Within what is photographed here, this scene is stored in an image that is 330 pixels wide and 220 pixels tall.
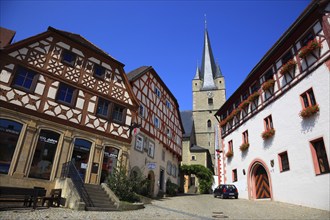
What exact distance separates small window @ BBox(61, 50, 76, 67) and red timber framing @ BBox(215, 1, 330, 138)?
13476 millimetres

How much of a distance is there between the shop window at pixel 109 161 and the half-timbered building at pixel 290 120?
10403mm

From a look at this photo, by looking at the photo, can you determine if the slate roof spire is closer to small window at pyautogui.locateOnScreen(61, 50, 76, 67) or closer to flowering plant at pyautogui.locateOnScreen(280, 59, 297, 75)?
flowering plant at pyautogui.locateOnScreen(280, 59, 297, 75)

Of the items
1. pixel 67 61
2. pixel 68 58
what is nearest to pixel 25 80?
pixel 67 61

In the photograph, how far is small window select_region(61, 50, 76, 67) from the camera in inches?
577

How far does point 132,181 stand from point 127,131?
4.42m

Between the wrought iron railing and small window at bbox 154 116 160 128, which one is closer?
the wrought iron railing

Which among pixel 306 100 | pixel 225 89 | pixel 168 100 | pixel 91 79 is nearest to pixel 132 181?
pixel 91 79

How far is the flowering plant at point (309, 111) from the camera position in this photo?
12137 mm

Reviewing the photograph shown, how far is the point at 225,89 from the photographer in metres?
54.0

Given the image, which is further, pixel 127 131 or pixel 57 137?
pixel 127 131

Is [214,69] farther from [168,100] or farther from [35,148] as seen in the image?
[35,148]

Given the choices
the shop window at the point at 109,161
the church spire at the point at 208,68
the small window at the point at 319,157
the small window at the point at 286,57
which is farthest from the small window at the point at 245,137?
the church spire at the point at 208,68

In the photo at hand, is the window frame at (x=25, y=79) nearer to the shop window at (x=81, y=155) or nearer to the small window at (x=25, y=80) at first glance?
the small window at (x=25, y=80)

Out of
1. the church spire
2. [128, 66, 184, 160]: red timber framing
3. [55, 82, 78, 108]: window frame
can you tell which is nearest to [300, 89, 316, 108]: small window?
[128, 66, 184, 160]: red timber framing
